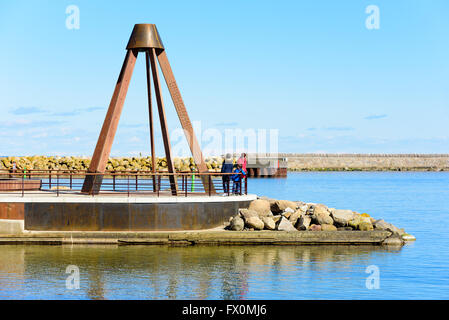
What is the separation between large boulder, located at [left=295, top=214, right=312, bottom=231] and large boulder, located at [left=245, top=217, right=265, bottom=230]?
1.45 metres

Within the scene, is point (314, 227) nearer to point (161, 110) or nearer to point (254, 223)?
point (254, 223)

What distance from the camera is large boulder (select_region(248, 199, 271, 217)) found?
25997 mm

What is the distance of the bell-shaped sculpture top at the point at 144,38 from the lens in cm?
2675

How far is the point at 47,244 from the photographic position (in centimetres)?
2359

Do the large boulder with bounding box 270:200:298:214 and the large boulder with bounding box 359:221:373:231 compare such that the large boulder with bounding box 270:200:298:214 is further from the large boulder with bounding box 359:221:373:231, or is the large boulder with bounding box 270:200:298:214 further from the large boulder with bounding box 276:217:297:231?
the large boulder with bounding box 359:221:373:231

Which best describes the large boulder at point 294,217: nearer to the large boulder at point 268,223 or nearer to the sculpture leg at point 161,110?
the large boulder at point 268,223

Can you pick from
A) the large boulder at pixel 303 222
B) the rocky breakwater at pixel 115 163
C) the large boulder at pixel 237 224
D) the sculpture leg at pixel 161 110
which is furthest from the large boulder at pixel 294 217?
the rocky breakwater at pixel 115 163

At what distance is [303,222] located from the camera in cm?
2481

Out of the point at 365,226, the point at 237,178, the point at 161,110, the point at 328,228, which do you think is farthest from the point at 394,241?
the point at 161,110

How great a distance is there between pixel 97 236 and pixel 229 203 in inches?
196

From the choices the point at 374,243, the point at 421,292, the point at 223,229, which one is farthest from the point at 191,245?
the point at 421,292

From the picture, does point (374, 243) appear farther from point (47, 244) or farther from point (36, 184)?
point (36, 184)

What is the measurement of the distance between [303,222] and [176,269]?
677cm
